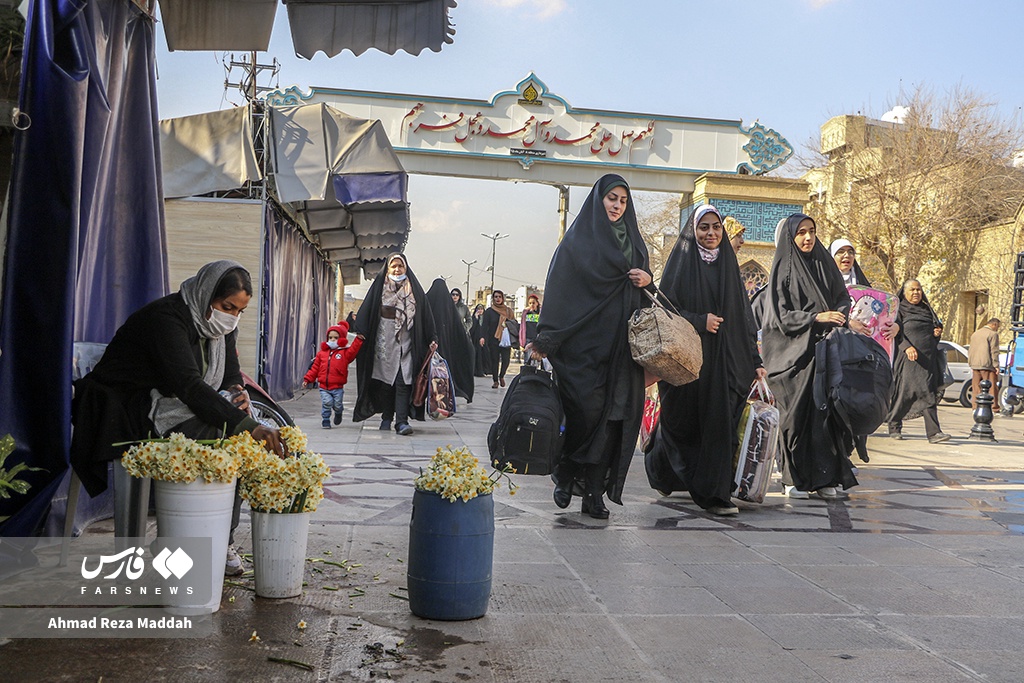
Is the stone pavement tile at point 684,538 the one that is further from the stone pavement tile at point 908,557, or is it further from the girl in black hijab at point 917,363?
the girl in black hijab at point 917,363

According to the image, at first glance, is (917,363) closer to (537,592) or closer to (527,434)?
(527,434)

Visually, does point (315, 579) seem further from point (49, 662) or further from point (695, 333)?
point (695, 333)

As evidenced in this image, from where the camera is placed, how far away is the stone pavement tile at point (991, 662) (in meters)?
3.33

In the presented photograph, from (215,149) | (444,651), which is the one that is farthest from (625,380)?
(215,149)

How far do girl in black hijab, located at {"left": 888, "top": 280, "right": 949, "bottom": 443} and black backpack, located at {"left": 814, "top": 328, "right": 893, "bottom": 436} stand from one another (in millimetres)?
5404

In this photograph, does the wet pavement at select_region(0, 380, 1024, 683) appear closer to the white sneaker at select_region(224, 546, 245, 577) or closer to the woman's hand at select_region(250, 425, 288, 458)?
the white sneaker at select_region(224, 546, 245, 577)

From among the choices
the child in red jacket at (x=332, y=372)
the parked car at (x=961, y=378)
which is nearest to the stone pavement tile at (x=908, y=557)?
the child in red jacket at (x=332, y=372)

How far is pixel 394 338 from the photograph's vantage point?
34.3 ft

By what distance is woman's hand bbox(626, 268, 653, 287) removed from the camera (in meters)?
5.92

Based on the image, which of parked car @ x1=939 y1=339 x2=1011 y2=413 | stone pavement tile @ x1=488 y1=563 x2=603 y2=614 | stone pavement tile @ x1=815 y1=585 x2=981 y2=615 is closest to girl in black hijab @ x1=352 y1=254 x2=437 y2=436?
stone pavement tile @ x1=488 y1=563 x2=603 y2=614

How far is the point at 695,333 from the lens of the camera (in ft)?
19.4

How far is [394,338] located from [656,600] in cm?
663

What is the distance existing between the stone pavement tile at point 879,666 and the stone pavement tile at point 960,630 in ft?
0.67

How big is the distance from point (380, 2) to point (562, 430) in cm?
258
